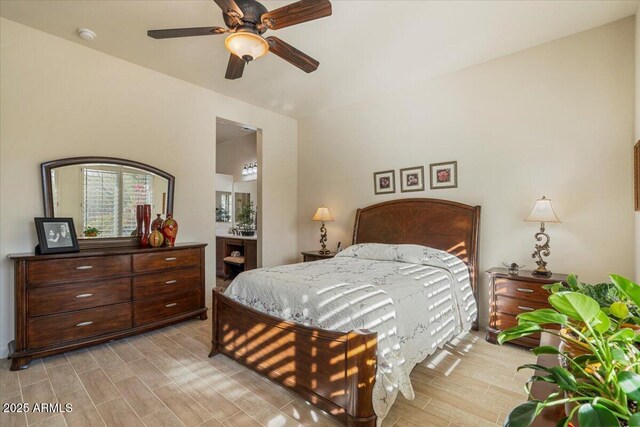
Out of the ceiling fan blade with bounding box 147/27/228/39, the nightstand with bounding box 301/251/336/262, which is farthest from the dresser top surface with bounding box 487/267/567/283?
the ceiling fan blade with bounding box 147/27/228/39

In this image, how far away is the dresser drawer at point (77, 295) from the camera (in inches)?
96.8

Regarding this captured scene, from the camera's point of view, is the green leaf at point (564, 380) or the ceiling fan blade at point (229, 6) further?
the ceiling fan blade at point (229, 6)

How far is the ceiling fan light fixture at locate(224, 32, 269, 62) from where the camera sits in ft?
6.53

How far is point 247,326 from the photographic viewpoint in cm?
232

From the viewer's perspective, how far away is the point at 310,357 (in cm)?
188

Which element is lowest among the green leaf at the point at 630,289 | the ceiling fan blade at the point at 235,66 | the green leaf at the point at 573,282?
the green leaf at the point at 573,282

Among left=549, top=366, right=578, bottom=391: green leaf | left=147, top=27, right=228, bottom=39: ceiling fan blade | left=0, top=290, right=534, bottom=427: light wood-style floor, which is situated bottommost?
left=0, top=290, right=534, bottom=427: light wood-style floor

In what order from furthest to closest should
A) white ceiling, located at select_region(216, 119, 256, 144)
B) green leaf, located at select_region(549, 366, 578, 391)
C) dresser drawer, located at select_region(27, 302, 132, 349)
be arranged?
white ceiling, located at select_region(216, 119, 256, 144) < dresser drawer, located at select_region(27, 302, 132, 349) < green leaf, located at select_region(549, 366, 578, 391)

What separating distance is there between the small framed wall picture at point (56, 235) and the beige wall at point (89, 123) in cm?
20

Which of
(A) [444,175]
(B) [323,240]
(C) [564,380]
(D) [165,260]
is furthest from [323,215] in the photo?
(C) [564,380]

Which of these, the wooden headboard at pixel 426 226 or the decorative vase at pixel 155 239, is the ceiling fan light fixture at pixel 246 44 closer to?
the decorative vase at pixel 155 239

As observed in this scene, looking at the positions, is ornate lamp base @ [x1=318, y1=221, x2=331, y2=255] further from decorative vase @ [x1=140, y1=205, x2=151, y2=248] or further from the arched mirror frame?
decorative vase @ [x1=140, y1=205, x2=151, y2=248]

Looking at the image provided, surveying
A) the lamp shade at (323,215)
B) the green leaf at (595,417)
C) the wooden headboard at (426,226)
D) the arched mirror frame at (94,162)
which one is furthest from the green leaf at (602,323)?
the lamp shade at (323,215)

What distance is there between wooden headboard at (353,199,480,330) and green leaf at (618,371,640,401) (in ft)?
9.49
